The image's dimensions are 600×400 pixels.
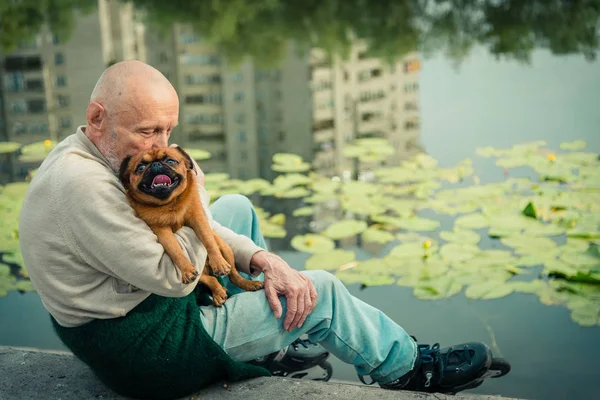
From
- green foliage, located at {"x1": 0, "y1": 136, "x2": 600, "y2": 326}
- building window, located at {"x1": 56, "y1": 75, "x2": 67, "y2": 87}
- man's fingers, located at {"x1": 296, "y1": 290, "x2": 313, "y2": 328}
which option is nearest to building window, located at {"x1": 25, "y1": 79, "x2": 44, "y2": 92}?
building window, located at {"x1": 56, "y1": 75, "x2": 67, "y2": 87}

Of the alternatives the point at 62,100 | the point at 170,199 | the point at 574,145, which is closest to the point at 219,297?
the point at 170,199

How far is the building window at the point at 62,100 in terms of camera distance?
5.50 meters

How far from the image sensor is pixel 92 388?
6.71 ft

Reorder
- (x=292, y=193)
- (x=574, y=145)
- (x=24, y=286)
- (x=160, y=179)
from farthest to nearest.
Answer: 1. (x=574, y=145)
2. (x=292, y=193)
3. (x=24, y=286)
4. (x=160, y=179)

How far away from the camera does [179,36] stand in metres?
6.30

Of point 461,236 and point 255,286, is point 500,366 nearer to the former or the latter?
point 255,286

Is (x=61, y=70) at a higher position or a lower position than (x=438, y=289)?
higher

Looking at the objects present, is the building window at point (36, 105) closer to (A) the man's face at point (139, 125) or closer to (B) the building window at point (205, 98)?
(B) the building window at point (205, 98)

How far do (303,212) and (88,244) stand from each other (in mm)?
2273

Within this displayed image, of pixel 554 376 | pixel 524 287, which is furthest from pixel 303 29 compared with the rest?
pixel 554 376

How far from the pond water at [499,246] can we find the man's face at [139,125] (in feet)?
3.91

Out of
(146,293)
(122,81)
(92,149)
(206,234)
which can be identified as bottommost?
(146,293)

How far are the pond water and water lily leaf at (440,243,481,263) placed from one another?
0.10m

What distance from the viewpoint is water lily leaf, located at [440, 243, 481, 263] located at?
11.0 ft
